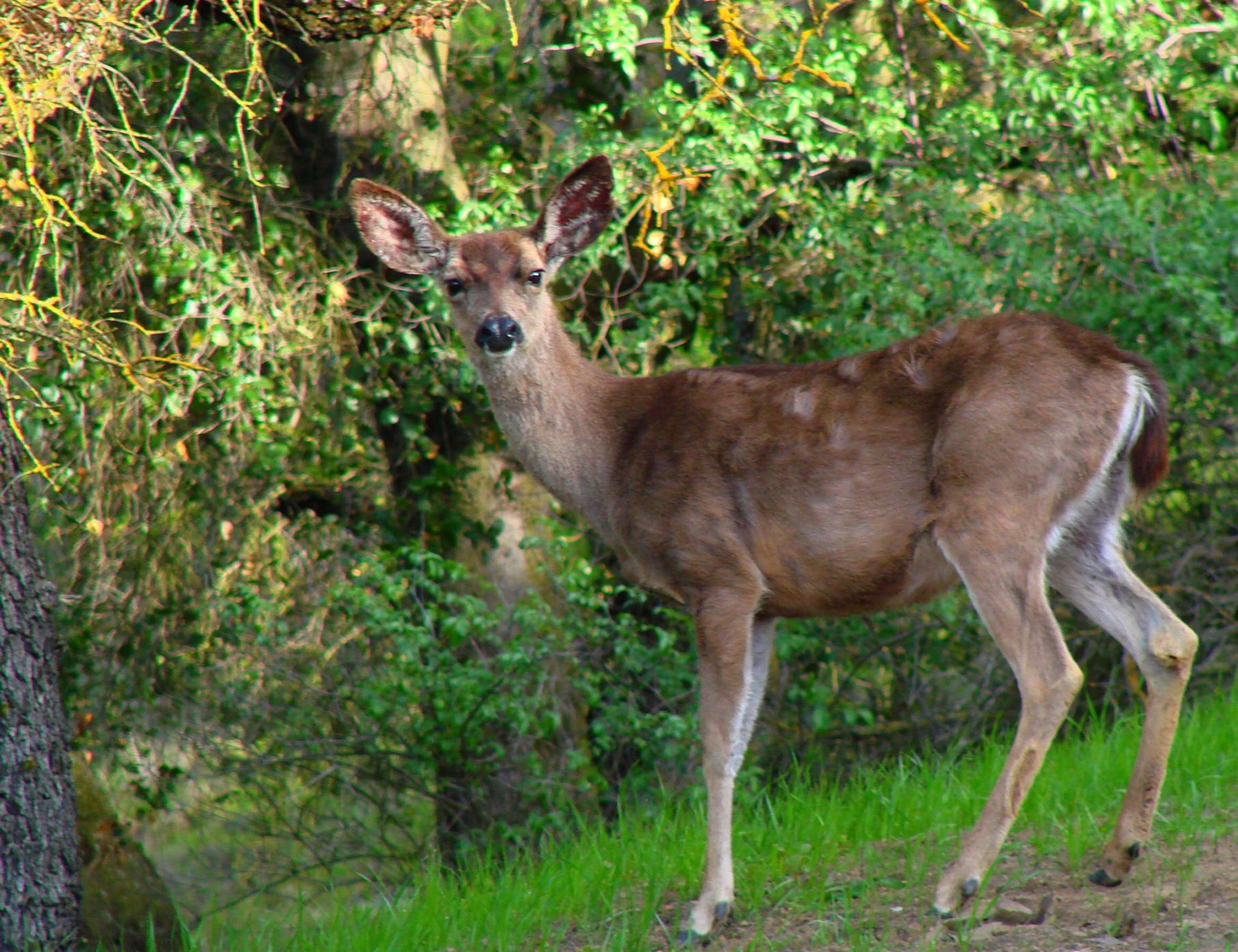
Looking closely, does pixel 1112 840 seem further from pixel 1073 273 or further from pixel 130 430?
pixel 130 430

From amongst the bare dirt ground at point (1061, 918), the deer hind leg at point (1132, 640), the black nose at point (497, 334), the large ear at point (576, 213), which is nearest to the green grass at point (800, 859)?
the bare dirt ground at point (1061, 918)

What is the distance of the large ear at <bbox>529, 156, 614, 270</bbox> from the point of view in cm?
570

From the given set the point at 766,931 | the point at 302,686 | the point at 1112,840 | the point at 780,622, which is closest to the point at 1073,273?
the point at 780,622

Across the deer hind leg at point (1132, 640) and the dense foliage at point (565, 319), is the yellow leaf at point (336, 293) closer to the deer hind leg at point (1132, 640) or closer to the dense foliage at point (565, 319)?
the dense foliage at point (565, 319)

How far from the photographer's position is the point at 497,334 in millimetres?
5402

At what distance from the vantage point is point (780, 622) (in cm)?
746

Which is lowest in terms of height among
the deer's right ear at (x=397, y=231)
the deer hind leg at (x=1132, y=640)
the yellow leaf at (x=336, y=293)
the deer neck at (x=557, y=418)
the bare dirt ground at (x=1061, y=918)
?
the bare dirt ground at (x=1061, y=918)

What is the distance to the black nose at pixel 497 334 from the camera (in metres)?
5.40

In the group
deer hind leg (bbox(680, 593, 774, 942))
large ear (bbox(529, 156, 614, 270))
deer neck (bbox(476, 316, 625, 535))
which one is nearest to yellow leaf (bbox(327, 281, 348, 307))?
large ear (bbox(529, 156, 614, 270))

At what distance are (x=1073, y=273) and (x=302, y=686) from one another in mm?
4557

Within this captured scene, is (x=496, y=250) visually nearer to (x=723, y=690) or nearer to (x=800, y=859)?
(x=723, y=690)

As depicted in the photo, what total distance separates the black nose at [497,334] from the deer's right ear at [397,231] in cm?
50

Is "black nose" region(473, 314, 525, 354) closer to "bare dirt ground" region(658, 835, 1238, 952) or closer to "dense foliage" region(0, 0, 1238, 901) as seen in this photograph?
"dense foliage" region(0, 0, 1238, 901)

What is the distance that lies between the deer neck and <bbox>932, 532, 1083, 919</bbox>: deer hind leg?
1.45 metres
